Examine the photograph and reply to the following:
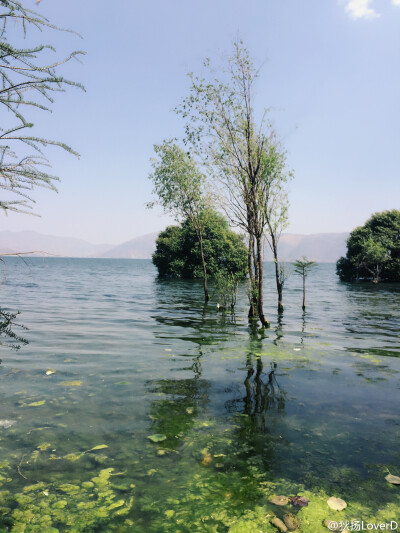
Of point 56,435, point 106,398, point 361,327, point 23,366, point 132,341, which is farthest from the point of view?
Answer: point 361,327

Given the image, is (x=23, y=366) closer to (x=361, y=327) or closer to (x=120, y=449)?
(x=120, y=449)

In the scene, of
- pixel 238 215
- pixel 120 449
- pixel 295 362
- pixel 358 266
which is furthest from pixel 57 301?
pixel 358 266

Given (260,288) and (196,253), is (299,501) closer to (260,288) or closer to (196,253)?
(260,288)

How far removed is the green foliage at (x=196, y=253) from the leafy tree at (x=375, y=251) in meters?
21.9

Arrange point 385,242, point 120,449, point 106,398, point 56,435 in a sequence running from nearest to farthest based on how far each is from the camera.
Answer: point 120,449
point 56,435
point 106,398
point 385,242

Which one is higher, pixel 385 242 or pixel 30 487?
pixel 385 242

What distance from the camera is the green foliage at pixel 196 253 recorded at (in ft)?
221

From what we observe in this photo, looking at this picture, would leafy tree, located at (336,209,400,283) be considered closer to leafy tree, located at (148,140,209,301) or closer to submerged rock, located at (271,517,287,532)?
leafy tree, located at (148,140,209,301)

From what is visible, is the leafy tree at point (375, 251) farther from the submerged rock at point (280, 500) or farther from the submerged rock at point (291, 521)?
the submerged rock at point (291, 521)

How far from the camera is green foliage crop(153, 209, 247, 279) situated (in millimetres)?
67438

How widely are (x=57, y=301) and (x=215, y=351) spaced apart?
66.5ft

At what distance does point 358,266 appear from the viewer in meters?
67.0

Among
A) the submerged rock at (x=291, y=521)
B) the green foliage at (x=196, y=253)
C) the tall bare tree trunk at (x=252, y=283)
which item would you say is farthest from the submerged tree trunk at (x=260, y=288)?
the green foliage at (x=196, y=253)

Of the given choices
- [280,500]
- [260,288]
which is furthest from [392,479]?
[260,288]
